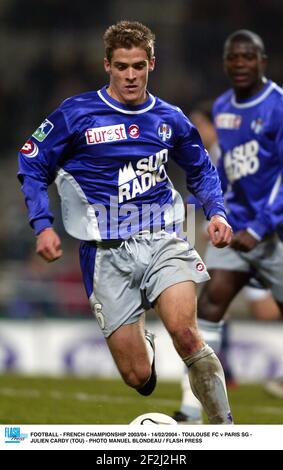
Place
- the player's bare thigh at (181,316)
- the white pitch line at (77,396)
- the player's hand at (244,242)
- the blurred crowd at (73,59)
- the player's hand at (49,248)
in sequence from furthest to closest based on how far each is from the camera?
the blurred crowd at (73,59), the white pitch line at (77,396), the player's hand at (244,242), the player's bare thigh at (181,316), the player's hand at (49,248)

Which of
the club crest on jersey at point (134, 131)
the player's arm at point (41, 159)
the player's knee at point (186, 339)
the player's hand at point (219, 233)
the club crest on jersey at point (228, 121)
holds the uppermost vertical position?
the club crest on jersey at point (134, 131)

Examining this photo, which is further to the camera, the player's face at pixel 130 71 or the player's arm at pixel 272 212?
the player's arm at pixel 272 212

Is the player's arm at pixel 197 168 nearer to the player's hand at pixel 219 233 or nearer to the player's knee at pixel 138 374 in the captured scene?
the player's hand at pixel 219 233

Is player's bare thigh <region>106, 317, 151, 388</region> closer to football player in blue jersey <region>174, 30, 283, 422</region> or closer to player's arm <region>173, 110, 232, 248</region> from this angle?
player's arm <region>173, 110, 232, 248</region>

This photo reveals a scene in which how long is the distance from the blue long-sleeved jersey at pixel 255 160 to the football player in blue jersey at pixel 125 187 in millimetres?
1736

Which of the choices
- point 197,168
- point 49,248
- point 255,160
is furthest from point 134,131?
point 255,160

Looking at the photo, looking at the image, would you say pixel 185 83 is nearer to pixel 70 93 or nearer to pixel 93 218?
pixel 70 93

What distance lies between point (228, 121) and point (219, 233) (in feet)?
8.35

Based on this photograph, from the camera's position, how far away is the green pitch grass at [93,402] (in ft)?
25.8

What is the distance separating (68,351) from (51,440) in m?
8.37

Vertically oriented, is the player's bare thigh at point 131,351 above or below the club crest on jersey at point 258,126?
below

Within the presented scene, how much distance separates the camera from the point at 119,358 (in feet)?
20.7

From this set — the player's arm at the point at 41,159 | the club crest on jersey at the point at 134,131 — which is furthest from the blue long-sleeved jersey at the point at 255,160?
the player's arm at the point at 41,159

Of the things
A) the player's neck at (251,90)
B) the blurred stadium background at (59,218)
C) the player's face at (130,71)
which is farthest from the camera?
the blurred stadium background at (59,218)
